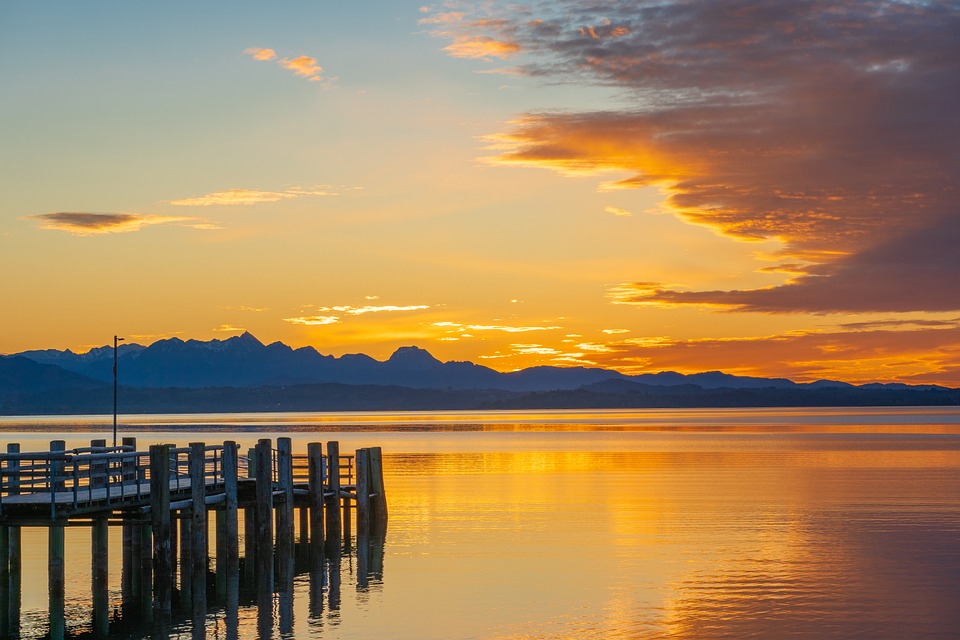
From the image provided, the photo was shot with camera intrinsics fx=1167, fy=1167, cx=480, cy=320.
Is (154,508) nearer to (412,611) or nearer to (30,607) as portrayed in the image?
(30,607)

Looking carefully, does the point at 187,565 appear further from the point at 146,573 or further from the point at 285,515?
the point at 285,515

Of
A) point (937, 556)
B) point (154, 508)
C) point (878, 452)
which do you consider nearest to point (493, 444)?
point (878, 452)

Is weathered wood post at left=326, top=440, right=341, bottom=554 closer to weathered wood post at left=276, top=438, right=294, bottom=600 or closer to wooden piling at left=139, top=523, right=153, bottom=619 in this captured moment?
weathered wood post at left=276, top=438, right=294, bottom=600

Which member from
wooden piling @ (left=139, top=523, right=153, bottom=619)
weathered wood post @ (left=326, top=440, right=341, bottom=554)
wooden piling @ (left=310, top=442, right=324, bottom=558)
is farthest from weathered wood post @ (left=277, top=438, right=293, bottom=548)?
wooden piling @ (left=139, top=523, right=153, bottom=619)

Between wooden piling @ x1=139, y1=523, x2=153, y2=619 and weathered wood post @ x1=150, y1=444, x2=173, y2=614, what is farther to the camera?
wooden piling @ x1=139, y1=523, x2=153, y2=619

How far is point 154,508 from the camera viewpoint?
101ft

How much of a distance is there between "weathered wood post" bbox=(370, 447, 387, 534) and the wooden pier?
1.43 m

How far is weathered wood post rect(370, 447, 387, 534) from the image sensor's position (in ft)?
157

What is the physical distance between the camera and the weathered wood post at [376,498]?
48000 mm

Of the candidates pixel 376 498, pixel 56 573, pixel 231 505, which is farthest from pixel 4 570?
pixel 376 498

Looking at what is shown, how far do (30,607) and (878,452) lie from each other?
290 feet

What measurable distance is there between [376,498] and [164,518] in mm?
18330

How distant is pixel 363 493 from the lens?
46406 mm

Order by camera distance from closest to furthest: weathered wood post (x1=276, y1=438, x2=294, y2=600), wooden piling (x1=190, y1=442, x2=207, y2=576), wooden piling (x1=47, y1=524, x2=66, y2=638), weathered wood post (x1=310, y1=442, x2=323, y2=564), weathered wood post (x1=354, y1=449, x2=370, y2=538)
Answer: wooden piling (x1=47, y1=524, x2=66, y2=638) → wooden piling (x1=190, y1=442, x2=207, y2=576) → weathered wood post (x1=276, y1=438, x2=294, y2=600) → weathered wood post (x1=310, y1=442, x2=323, y2=564) → weathered wood post (x1=354, y1=449, x2=370, y2=538)
